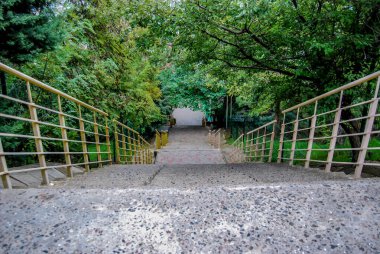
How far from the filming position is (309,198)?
56.5 inches

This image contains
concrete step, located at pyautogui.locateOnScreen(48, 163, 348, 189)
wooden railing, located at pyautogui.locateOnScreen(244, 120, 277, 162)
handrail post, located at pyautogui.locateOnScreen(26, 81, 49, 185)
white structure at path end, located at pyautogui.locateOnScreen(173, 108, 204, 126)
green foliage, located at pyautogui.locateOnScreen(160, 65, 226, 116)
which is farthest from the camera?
white structure at path end, located at pyautogui.locateOnScreen(173, 108, 204, 126)

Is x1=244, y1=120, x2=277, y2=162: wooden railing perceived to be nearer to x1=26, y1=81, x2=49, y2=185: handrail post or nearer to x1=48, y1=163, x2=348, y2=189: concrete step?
x1=48, y1=163, x2=348, y2=189: concrete step

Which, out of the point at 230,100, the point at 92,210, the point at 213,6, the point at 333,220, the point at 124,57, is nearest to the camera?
the point at 333,220

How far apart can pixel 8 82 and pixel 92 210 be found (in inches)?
126

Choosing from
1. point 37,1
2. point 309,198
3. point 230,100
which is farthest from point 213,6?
point 230,100

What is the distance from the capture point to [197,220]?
1.27 m

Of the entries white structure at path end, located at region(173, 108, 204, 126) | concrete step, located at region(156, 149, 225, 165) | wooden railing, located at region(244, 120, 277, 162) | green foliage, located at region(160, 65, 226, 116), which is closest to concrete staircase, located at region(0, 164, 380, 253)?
wooden railing, located at region(244, 120, 277, 162)

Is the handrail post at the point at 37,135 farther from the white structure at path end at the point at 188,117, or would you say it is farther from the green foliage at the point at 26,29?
the white structure at path end at the point at 188,117

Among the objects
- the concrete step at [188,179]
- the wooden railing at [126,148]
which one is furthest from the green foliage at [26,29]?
the wooden railing at [126,148]

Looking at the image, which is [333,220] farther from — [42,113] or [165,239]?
[42,113]

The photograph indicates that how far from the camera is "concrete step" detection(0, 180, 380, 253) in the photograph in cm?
110

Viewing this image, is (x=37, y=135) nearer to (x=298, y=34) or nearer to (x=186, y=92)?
(x=298, y=34)

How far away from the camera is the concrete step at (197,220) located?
1097 mm

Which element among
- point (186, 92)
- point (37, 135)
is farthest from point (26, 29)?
point (186, 92)
